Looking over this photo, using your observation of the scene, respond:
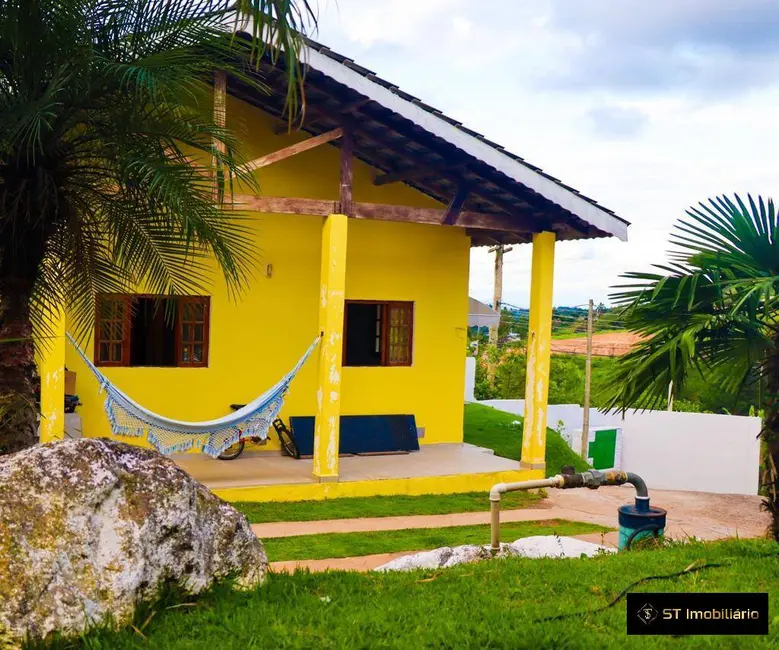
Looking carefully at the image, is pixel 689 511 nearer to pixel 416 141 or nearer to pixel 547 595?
pixel 416 141

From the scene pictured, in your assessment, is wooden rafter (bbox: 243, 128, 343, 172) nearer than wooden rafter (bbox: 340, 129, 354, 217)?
Yes

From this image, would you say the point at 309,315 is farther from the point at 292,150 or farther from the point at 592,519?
the point at 592,519

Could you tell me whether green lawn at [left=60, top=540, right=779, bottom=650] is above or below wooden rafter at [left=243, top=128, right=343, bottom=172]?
below

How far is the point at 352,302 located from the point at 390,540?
440cm

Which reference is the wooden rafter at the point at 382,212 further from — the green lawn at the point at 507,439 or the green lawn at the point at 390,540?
the green lawn at the point at 507,439

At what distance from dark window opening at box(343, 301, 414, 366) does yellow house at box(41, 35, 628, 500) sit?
0.06 feet

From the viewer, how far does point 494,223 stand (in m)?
10.0

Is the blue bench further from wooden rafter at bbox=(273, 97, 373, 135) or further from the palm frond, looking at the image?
the palm frond

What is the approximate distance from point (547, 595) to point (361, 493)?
515 cm

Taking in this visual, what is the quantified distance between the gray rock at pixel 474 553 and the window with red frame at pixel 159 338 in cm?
503

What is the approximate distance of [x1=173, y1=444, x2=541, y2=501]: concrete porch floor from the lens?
8.87m

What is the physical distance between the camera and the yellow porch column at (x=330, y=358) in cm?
909

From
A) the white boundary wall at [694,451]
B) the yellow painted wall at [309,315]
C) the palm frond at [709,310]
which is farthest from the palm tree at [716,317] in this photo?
the white boundary wall at [694,451]

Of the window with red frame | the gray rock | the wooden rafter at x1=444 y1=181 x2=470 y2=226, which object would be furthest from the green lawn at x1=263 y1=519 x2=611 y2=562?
the window with red frame
